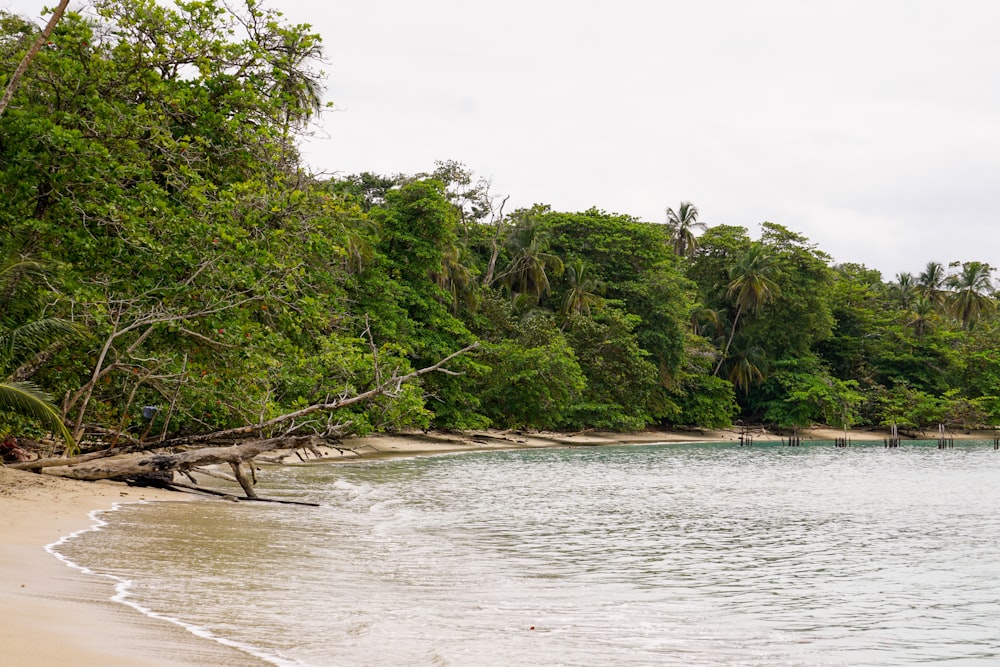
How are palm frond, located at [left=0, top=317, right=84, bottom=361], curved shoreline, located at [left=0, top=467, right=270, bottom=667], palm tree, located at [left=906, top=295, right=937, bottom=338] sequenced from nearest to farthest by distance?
curved shoreline, located at [left=0, top=467, right=270, bottom=667] → palm frond, located at [left=0, top=317, right=84, bottom=361] → palm tree, located at [left=906, top=295, right=937, bottom=338]

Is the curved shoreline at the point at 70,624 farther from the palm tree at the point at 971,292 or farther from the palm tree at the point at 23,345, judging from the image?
the palm tree at the point at 971,292

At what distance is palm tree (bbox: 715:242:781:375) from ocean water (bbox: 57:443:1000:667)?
38.0 m

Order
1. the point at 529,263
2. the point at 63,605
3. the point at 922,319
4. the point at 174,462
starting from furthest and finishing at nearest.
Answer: the point at 922,319
the point at 529,263
the point at 174,462
the point at 63,605

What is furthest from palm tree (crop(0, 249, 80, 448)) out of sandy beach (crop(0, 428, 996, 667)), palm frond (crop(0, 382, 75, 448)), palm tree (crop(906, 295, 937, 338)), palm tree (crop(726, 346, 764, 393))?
palm tree (crop(906, 295, 937, 338))

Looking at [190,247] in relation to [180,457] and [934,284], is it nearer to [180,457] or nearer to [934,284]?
[180,457]

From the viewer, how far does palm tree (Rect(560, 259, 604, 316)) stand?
172 ft

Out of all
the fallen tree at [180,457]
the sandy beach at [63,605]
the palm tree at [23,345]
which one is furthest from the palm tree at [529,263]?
the palm tree at [23,345]

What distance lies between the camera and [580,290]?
52.3m

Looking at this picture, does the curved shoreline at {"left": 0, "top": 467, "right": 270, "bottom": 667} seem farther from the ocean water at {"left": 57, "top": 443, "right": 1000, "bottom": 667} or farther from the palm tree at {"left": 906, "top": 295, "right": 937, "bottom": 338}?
the palm tree at {"left": 906, "top": 295, "right": 937, "bottom": 338}

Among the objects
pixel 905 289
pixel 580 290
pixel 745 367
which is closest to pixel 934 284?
pixel 905 289

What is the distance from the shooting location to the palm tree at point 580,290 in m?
52.3

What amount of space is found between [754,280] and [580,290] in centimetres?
1351

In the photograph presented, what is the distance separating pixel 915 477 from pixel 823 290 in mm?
32989

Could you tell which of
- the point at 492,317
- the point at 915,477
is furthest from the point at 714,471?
the point at 492,317
